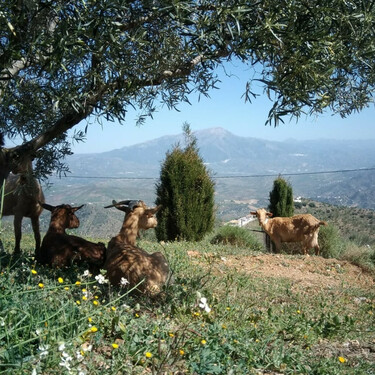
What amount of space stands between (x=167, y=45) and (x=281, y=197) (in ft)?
44.2

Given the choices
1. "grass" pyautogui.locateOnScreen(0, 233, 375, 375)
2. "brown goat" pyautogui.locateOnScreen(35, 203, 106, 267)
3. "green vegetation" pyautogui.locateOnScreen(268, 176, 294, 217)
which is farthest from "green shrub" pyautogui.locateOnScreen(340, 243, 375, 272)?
"brown goat" pyautogui.locateOnScreen(35, 203, 106, 267)

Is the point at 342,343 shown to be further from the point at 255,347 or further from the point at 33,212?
the point at 33,212

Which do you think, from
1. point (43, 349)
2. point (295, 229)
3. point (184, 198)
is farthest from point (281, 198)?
point (43, 349)

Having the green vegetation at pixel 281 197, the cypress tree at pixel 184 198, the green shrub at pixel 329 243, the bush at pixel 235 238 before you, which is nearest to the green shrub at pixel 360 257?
the green shrub at pixel 329 243

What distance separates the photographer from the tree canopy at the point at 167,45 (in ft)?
15.0

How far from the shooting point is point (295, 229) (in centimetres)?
1507

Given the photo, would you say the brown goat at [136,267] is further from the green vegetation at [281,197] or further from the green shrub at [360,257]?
the green vegetation at [281,197]

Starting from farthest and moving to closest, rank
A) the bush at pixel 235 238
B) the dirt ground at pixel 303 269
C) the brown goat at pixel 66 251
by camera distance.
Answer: the bush at pixel 235 238 → the dirt ground at pixel 303 269 → the brown goat at pixel 66 251

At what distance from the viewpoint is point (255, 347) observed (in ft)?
14.9

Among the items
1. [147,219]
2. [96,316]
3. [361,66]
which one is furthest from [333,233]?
[96,316]

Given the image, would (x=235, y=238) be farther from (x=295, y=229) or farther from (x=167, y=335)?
(x=167, y=335)

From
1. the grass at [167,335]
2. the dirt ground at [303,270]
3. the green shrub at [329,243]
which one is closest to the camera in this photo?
the grass at [167,335]

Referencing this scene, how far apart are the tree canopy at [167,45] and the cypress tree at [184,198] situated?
35.9ft

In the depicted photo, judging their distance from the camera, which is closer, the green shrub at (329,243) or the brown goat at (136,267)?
the brown goat at (136,267)
